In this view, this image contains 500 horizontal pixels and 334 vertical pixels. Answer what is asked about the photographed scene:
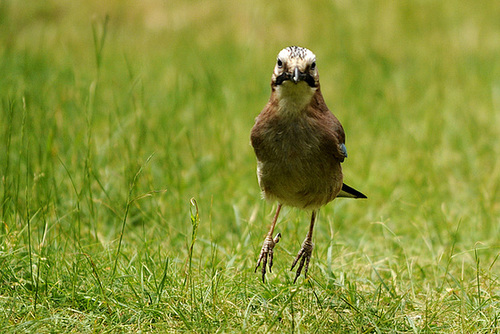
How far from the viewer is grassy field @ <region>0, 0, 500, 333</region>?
3885 mm

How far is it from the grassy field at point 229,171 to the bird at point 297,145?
0.52 metres

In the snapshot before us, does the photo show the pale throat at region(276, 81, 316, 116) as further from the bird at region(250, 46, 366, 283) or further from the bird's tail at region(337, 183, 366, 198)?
the bird's tail at region(337, 183, 366, 198)

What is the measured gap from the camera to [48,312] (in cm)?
369

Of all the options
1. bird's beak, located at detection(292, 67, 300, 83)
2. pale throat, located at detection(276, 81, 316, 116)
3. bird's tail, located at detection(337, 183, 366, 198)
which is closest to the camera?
bird's beak, located at detection(292, 67, 300, 83)

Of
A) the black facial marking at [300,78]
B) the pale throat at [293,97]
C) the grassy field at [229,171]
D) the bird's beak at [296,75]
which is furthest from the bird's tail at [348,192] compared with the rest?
the bird's beak at [296,75]

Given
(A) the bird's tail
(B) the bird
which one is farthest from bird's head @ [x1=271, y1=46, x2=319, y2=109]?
(A) the bird's tail

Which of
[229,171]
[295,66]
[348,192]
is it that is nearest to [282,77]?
[295,66]

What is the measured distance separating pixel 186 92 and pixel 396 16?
413 cm

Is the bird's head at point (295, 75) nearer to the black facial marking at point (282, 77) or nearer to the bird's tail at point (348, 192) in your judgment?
the black facial marking at point (282, 77)

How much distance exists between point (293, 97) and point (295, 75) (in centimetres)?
30

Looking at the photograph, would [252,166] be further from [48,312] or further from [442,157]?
[48,312]

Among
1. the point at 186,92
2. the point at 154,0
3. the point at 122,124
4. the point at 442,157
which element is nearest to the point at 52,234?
the point at 122,124

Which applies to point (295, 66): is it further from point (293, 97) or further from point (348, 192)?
point (348, 192)

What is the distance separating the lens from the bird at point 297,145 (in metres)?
3.84
